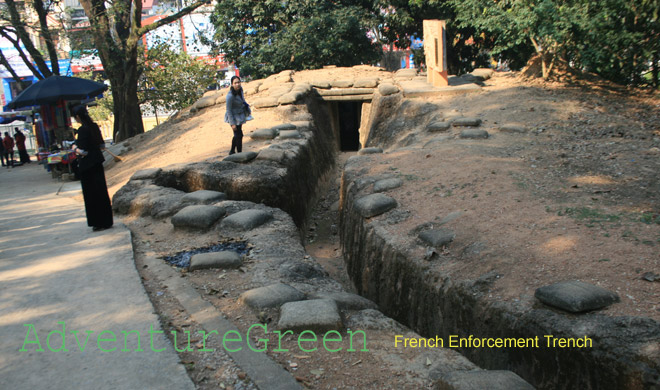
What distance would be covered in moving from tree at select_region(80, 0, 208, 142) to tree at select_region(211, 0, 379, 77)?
2.40m

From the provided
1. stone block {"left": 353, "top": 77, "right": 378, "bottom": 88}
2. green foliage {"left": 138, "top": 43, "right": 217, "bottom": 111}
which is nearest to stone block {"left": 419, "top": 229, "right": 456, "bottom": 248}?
stone block {"left": 353, "top": 77, "right": 378, "bottom": 88}

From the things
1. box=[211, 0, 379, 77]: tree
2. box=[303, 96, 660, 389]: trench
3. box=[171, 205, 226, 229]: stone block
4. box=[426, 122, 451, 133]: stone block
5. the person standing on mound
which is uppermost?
box=[211, 0, 379, 77]: tree

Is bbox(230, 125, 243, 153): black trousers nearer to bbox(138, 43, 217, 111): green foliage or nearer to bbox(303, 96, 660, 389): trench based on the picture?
bbox(303, 96, 660, 389): trench

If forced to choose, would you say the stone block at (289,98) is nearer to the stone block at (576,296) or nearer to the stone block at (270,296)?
the stone block at (270,296)

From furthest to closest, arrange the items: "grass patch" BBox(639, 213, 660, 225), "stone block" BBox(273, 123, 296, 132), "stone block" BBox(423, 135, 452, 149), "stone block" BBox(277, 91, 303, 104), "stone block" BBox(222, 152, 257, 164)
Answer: "stone block" BBox(277, 91, 303, 104)
"stone block" BBox(273, 123, 296, 132)
"stone block" BBox(423, 135, 452, 149)
"stone block" BBox(222, 152, 257, 164)
"grass patch" BBox(639, 213, 660, 225)

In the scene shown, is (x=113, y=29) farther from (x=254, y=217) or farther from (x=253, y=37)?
(x=254, y=217)

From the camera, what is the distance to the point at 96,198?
5.29 meters

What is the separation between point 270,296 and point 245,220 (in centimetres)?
185

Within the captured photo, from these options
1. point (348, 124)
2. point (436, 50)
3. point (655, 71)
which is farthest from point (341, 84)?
point (655, 71)

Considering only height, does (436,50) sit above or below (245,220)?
above

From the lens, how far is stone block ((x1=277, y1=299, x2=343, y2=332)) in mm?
3088

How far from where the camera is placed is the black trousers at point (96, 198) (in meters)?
5.28

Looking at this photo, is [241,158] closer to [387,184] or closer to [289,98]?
[387,184]

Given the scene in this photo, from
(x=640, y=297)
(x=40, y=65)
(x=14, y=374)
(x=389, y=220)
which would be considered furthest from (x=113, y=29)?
(x=640, y=297)
